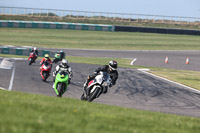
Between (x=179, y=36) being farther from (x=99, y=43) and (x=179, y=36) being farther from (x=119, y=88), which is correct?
(x=119, y=88)

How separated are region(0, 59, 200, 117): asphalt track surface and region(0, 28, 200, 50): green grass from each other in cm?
2421

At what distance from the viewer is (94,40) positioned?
182 feet

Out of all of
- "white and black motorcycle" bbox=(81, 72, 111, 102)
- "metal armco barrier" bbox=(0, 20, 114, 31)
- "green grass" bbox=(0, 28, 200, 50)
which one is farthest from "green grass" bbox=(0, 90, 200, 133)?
"metal armco barrier" bbox=(0, 20, 114, 31)

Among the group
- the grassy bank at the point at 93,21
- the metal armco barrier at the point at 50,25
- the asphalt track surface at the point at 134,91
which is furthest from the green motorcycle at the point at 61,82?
the grassy bank at the point at 93,21

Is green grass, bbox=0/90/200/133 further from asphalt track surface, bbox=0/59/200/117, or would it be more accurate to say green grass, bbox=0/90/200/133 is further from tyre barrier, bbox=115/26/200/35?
tyre barrier, bbox=115/26/200/35

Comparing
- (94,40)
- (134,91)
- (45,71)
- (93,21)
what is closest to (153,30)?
(94,40)

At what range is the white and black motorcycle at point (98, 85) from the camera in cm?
1355

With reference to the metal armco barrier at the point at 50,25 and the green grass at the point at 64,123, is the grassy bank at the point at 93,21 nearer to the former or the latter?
the metal armco barrier at the point at 50,25

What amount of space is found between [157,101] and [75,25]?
45.2 metres

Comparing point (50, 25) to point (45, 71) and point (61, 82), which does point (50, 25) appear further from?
point (61, 82)

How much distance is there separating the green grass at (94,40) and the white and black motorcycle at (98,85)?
116ft

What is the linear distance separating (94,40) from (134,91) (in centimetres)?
3566

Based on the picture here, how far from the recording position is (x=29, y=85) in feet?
65.6

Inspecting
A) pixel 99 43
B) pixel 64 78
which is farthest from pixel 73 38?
pixel 64 78
